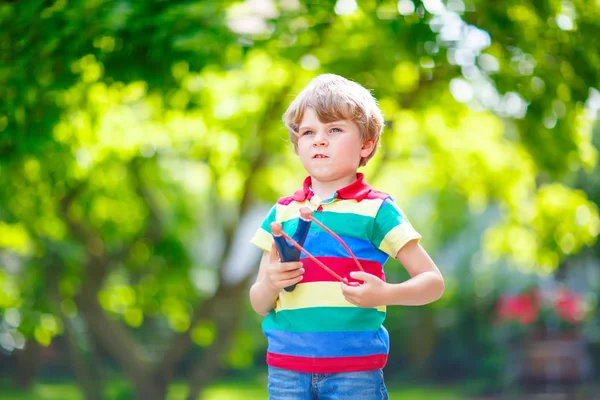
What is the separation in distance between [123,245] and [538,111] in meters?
5.08

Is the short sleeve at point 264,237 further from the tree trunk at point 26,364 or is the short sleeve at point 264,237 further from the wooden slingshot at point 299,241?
the tree trunk at point 26,364

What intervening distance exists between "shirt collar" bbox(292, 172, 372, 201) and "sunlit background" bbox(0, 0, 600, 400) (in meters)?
1.92

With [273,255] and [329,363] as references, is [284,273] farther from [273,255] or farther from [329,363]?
[329,363]

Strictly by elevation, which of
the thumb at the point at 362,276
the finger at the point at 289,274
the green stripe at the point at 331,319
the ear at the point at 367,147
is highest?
the ear at the point at 367,147

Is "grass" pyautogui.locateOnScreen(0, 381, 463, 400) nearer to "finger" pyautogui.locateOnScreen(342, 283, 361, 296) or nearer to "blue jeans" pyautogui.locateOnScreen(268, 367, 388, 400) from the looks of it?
"blue jeans" pyautogui.locateOnScreen(268, 367, 388, 400)

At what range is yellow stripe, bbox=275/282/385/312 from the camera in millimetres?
1884

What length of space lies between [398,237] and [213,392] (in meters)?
12.0

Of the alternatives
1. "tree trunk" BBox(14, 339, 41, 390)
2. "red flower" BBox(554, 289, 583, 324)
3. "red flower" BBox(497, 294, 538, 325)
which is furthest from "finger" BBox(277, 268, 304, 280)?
"tree trunk" BBox(14, 339, 41, 390)

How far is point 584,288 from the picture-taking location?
15523mm

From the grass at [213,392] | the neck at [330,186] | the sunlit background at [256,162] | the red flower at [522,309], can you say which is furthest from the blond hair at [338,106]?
the grass at [213,392]

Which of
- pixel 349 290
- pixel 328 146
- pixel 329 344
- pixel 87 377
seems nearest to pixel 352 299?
pixel 349 290

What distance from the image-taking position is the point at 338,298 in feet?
6.18

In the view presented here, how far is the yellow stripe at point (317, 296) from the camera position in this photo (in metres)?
1.88

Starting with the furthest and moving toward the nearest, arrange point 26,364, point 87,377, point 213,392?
1. point 26,364
2. point 213,392
3. point 87,377
